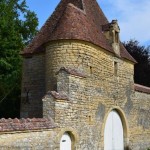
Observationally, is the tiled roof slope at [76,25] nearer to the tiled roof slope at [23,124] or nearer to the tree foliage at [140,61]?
the tiled roof slope at [23,124]

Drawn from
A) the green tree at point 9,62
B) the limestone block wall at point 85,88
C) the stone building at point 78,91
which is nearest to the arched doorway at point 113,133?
the stone building at point 78,91

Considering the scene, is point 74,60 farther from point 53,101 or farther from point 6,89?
point 6,89

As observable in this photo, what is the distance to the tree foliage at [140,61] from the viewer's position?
3194 centimetres

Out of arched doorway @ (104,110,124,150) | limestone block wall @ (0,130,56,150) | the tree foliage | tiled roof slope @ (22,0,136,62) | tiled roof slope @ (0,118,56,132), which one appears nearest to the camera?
limestone block wall @ (0,130,56,150)

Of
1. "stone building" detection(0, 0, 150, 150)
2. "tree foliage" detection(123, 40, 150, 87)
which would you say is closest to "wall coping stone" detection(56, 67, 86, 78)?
"stone building" detection(0, 0, 150, 150)

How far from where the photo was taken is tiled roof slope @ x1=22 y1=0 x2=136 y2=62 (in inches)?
599

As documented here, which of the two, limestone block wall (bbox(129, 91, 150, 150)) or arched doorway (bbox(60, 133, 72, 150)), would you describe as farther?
limestone block wall (bbox(129, 91, 150, 150))

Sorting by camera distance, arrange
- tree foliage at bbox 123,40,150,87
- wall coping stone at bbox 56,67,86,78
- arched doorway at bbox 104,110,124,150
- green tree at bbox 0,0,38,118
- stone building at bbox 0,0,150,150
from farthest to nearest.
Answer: tree foliage at bbox 123,40,150,87 → green tree at bbox 0,0,38,118 → arched doorway at bbox 104,110,124,150 → wall coping stone at bbox 56,67,86,78 → stone building at bbox 0,0,150,150

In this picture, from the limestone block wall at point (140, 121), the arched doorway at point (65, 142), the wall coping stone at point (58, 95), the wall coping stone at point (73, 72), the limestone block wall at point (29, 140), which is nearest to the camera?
the limestone block wall at point (29, 140)

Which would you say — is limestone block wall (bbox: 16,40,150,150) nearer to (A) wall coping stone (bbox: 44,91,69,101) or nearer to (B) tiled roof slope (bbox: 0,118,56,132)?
(A) wall coping stone (bbox: 44,91,69,101)

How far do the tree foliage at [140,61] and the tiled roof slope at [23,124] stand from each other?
2058cm

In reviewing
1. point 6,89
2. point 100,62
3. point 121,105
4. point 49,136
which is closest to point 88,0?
point 100,62

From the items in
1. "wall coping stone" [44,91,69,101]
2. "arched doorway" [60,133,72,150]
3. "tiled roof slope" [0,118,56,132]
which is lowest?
"arched doorway" [60,133,72,150]

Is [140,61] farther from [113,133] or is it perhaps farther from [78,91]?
[78,91]
